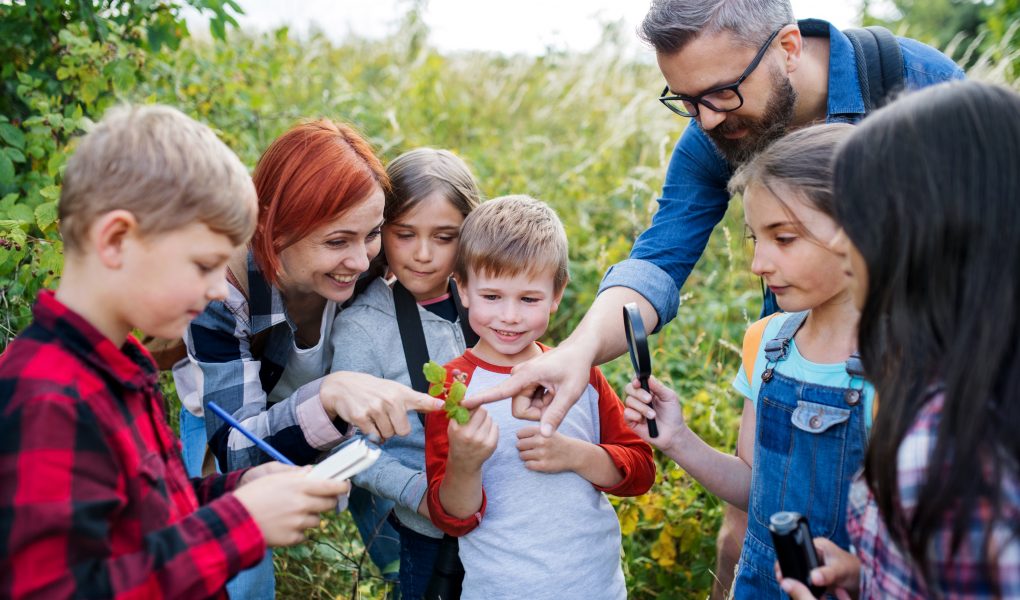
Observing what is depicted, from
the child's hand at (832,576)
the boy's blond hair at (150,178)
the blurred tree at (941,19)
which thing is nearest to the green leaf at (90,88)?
the boy's blond hair at (150,178)

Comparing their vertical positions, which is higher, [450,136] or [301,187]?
[301,187]

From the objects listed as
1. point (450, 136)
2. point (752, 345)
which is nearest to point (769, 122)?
point (752, 345)

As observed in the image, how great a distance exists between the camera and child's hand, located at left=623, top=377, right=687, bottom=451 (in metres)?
2.43

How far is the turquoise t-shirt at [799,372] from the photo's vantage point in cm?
212

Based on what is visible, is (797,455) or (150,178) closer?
(150,178)

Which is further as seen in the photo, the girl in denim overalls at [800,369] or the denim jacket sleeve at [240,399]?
the denim jacket sleeve at [240,399]

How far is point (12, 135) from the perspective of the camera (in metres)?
3.29

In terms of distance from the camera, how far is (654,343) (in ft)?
14.4

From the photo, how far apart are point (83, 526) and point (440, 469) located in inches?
44.4

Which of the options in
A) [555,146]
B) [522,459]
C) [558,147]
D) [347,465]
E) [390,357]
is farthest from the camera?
[555,146]

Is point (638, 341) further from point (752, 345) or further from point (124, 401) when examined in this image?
point (124, 401)

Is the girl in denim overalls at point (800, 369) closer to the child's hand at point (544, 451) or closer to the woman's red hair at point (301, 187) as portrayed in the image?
the child's hand at point (544, 451)

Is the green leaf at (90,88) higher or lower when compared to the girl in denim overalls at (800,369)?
higher

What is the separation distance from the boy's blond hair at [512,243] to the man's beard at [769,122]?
794mm
